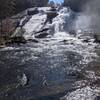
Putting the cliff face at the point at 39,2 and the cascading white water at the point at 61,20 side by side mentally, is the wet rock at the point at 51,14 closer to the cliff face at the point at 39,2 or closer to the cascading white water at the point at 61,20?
the cascading white water at the point at 61,20

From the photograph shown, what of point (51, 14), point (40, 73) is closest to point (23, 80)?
point (40, 73)

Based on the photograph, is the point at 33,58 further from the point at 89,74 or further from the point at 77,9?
the point at 77,9

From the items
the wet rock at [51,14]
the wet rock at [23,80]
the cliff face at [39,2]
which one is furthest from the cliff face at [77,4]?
the wet rock at [23,80]

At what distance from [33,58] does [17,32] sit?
71.1 feet

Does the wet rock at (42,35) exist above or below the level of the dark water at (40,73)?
above

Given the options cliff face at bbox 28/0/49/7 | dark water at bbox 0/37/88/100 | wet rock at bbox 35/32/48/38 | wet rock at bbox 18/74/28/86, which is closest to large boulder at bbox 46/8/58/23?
wet rock at bbox 35/32/48/38

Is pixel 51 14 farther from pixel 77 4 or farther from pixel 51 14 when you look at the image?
pixel 77 4

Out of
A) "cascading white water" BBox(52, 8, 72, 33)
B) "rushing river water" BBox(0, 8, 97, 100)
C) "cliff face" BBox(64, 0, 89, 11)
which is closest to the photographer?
"rushing river water" BBox(0, 8, 97, 100)

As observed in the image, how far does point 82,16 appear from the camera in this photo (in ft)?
199

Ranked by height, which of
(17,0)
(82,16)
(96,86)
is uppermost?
(17,0)

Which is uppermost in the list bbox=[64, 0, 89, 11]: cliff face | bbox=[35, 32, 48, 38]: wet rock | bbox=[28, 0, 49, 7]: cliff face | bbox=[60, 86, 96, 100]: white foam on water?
bbox=[28, 0, 49, 7]: cliff face

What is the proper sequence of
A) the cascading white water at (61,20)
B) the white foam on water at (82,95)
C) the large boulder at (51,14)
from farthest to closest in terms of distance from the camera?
1. the large boulder at (51,14)
2. the cascading white water at (61,20)
3. the white foam on water at (82,95)

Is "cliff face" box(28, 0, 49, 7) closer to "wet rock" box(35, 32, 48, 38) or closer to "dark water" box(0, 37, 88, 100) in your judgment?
"wet rock" box(35, 32, 48, 38)

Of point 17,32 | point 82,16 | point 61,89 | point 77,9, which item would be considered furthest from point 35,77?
point 77,9
